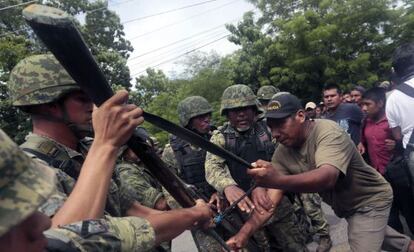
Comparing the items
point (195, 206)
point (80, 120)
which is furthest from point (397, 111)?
point (80, 120)

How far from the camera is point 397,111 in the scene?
11.6 feet

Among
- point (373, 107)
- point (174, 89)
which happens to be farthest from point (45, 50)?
point (174, 89)

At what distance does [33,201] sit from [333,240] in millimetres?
4975

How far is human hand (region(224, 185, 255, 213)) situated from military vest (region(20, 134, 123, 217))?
137 cm

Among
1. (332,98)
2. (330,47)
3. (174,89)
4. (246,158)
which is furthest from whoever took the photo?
(174,89)

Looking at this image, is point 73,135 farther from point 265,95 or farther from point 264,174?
point 265,95

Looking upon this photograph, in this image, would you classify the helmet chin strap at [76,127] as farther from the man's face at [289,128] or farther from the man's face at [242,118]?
the man's face at [242,118]

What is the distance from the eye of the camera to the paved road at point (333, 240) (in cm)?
502

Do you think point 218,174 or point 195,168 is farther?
point 195,168

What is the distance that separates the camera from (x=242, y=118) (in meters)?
4.25

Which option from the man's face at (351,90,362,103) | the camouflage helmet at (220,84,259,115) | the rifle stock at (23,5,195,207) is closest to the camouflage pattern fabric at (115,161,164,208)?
the camouflage helmet at (220,84,259,115)

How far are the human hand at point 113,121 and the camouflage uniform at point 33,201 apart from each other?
33cm

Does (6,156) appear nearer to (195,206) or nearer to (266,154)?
(195,206)

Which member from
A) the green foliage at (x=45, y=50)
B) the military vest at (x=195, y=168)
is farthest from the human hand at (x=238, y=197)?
the green foliage at (x=45, y=50)
